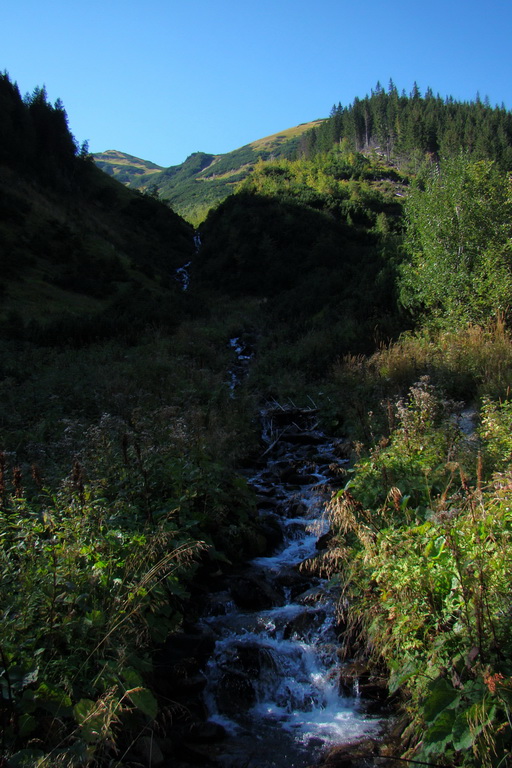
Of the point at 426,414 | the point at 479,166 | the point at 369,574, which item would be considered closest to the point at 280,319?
the point at 479,166

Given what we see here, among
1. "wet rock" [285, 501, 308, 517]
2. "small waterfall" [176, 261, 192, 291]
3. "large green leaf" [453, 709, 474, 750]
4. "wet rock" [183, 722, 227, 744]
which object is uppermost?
"small waterfall" [176, 261, 192, 291]

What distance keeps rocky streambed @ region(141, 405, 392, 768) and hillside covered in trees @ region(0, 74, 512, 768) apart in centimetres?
11

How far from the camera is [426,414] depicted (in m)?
6.55

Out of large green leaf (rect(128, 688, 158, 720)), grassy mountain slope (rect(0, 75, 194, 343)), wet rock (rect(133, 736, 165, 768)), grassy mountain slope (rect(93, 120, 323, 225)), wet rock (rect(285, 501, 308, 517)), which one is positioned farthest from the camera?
grassy mountain slope (rect(93, 120, 323, 225))

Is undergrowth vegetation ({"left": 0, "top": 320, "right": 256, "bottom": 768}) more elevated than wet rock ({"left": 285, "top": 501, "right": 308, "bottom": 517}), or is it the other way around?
undergrowth vegetation ({"left": 0, "top": 320, "right": 256, "bottom": 768})

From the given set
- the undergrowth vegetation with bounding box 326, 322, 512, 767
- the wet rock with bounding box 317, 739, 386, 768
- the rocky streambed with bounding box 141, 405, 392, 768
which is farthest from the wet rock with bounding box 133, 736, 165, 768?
the undergrowth vegetation with bounding box 326, 322, 512, 767

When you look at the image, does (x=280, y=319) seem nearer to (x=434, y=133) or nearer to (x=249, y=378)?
(x=249, y=378)

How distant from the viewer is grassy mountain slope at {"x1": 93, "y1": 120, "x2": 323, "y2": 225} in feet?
280

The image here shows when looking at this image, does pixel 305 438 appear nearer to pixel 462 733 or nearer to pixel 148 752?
pixel 148 752

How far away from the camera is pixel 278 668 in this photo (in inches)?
169

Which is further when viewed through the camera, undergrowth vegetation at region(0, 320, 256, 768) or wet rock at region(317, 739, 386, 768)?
wet rock at region(317, 739, 386, 768)

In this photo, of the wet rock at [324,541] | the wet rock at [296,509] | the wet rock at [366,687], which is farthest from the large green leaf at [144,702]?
the wet rock at [296,509]

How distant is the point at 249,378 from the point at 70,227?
25.5 meters

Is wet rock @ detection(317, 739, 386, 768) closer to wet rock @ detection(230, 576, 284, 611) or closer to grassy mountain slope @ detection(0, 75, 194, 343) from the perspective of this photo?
wet rock @ detection(230, 576, 284, 611)
